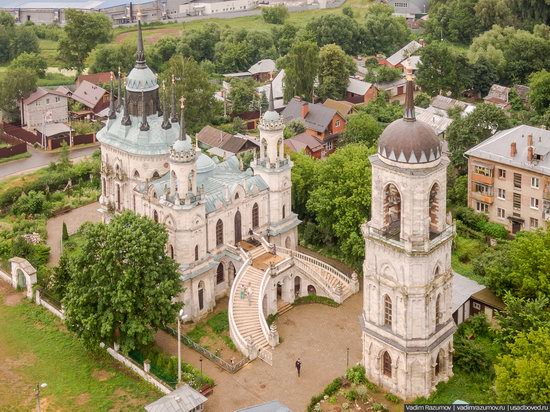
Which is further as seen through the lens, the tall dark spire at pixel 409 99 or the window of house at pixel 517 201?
the window of house at pixel 517 201

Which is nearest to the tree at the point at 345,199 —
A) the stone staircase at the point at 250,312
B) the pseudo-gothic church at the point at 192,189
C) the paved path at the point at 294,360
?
the pseudo-gothic church at the point at 192,189

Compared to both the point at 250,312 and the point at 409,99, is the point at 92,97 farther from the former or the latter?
the point at 409,99

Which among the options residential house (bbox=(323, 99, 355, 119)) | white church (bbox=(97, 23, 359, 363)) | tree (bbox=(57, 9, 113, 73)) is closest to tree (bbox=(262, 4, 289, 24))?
tree (bbox=(57, 9, 113, 73))

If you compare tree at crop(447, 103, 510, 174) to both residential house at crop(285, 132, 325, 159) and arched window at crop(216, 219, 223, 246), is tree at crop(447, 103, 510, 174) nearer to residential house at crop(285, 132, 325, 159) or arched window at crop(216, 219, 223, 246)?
residential house at crop(285, 132, 325, 159)

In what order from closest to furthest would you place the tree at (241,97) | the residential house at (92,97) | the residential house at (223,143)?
the residential house at (223,143) → the tree at (241,97) → the residential house at (92,97)

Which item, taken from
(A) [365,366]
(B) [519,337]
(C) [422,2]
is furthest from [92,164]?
(C) [422,2]

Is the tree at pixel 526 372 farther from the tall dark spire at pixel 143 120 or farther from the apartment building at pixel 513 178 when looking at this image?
the tall dark spire at pixel 143 120
